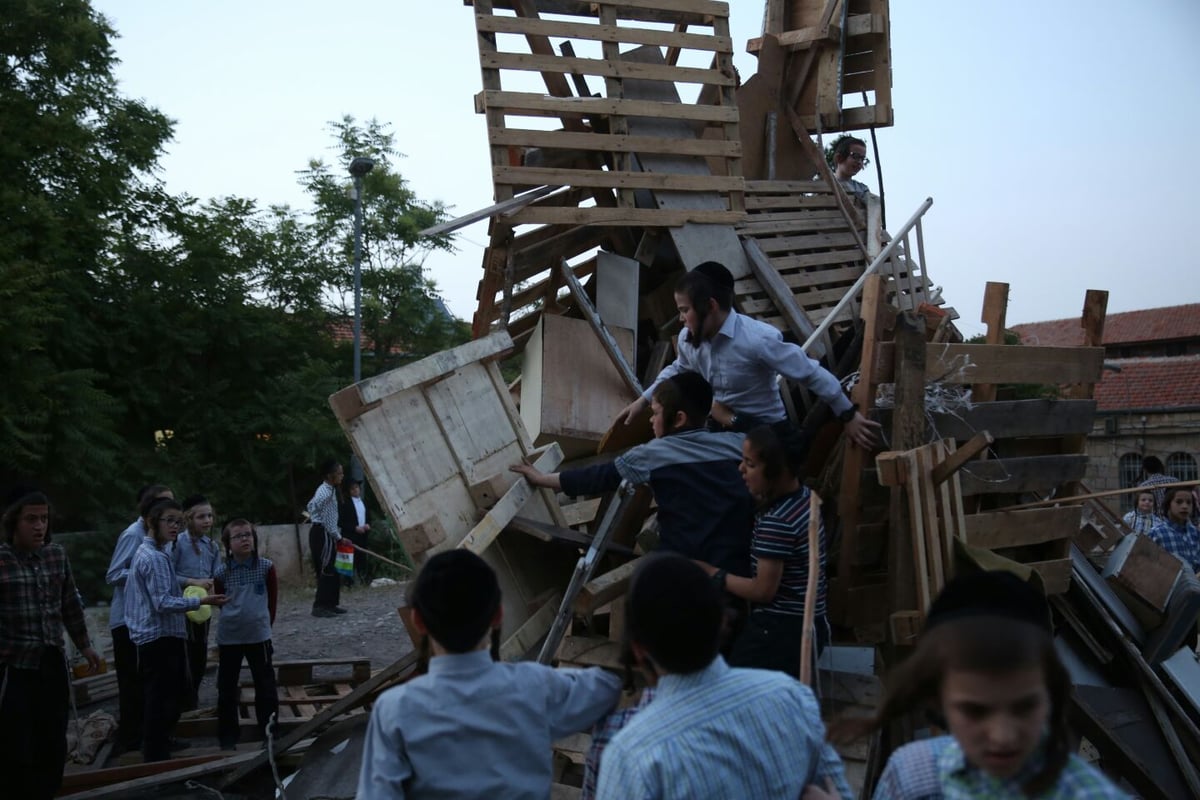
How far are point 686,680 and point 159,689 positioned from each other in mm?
6074

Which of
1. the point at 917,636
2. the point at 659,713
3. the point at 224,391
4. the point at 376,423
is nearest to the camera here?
the point at 659,713

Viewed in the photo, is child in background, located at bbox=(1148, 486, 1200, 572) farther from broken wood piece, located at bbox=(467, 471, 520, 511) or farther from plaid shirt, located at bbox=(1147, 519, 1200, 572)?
broken wood piece, located at bbox=(467, 471, 520, 511)

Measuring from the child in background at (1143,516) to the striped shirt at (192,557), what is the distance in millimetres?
7466

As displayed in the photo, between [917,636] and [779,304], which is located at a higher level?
[779,304]

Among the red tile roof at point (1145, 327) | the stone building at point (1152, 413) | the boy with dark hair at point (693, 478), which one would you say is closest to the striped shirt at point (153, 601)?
the boy with dark hair at point (693, 478)

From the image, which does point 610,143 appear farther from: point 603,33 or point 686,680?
point 686,680

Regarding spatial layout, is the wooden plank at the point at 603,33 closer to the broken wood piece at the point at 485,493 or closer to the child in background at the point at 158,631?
the broken wood piece at the point at 485,493

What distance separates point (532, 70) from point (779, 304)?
7.70ft

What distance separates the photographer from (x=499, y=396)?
6121mm

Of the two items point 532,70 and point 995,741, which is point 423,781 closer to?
point 995,741

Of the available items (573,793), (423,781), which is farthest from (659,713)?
(573,793)

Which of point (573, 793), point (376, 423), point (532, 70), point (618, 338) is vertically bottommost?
point (573, 793)

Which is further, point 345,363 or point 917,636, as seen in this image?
point 345,363

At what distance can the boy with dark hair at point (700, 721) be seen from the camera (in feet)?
7.40
